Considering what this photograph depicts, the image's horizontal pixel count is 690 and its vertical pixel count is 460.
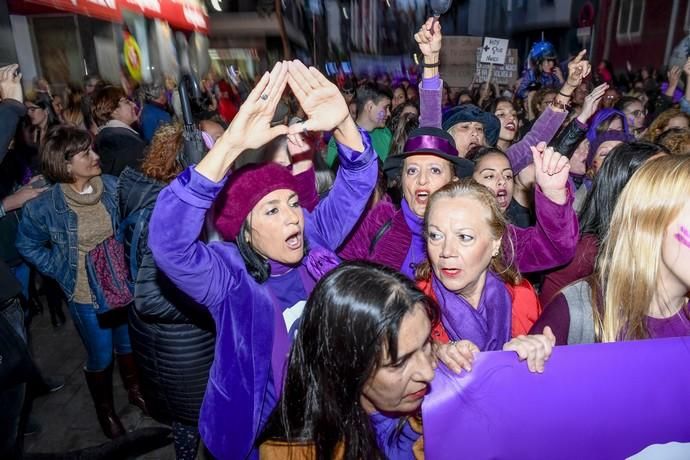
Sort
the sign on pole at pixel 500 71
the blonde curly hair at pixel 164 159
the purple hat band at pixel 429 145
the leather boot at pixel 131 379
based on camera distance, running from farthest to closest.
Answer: the sign on pole at pixel 500 71
the leather boot at pixel 131 379
the blonde curly hair at pixel 164 159
the purple hat band at pixel 429 145

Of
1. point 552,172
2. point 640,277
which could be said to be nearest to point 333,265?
point 552,172

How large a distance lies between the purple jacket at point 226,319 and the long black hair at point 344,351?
0.17m

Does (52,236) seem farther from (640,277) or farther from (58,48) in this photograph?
(58,48)

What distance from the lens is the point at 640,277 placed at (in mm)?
1502

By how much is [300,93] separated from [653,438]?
1.51 m

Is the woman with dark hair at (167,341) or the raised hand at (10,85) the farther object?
the raised hand at (10,85)

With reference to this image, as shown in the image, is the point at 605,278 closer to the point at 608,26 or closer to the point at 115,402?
the point at 115,402

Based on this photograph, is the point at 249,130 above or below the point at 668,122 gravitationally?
above

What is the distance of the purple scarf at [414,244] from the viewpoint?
2238 mm

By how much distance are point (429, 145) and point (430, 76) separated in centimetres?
57

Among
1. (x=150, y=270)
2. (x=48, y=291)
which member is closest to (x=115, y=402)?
(x=48, y=291)

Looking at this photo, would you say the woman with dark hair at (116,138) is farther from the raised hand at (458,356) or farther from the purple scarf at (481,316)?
the raised hand at (458,356)

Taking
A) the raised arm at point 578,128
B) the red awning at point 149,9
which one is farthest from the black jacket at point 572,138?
the red awning at point 149,9

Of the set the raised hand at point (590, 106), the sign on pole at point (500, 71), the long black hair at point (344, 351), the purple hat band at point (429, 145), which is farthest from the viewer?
the sign on pole at point (500, 71)
